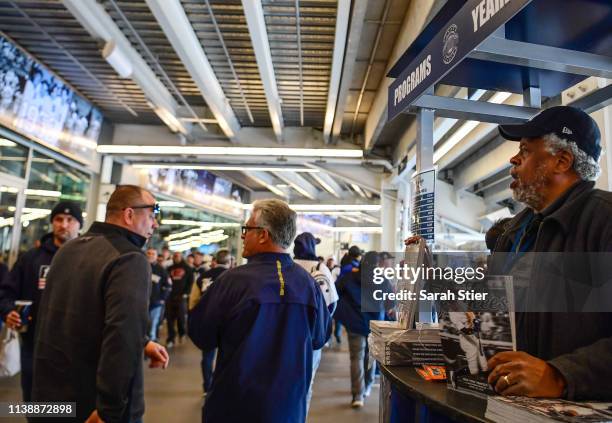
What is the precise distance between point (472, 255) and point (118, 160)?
29.4ft

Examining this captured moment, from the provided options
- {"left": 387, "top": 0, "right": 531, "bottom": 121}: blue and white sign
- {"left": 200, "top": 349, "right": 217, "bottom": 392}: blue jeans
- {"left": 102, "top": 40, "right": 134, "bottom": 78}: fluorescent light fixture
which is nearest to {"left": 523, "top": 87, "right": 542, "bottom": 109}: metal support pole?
{"left": 387, "top": 0, "right": 531, "bottom": 121}: blue and white sign

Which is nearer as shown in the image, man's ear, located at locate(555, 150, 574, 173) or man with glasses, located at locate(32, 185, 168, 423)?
man's ear, located at locate(555, 150, 574, 173)

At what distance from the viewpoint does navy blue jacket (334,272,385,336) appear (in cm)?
444

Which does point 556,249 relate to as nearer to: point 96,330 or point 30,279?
point 96,330

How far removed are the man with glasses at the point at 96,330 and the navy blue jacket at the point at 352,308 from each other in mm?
2918

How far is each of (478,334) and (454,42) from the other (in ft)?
3.46

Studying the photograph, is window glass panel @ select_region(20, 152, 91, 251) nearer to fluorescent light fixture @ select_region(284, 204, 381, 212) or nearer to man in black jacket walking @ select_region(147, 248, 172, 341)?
A: man in black jacket walking @ select_region(147, 248, 172, 341)

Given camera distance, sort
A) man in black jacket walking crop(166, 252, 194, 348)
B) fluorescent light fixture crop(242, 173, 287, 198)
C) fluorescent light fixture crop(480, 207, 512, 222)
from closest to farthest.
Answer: man in black jacket walking crop(166, 252, 194, 348)
fluorescent light fixture crop(480, 207, 512, 222)
fluorescent light fixture crop(242, 173, 287, 198)

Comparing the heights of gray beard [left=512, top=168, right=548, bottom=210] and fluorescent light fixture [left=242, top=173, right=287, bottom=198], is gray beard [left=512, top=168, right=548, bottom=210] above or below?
below

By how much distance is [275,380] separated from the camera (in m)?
1.73

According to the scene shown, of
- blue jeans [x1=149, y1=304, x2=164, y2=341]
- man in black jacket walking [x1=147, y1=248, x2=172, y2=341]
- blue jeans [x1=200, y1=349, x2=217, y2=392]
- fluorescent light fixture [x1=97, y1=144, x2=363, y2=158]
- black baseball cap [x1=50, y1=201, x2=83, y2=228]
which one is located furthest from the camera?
fluorescent light fixture [x1=97, y1=144, x2=363, y2=158]

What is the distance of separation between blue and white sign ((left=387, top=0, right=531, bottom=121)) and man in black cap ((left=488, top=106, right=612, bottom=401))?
0.32 metres

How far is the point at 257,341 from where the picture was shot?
5.67 feet

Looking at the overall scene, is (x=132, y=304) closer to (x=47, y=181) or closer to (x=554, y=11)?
(x=554, y=11)
